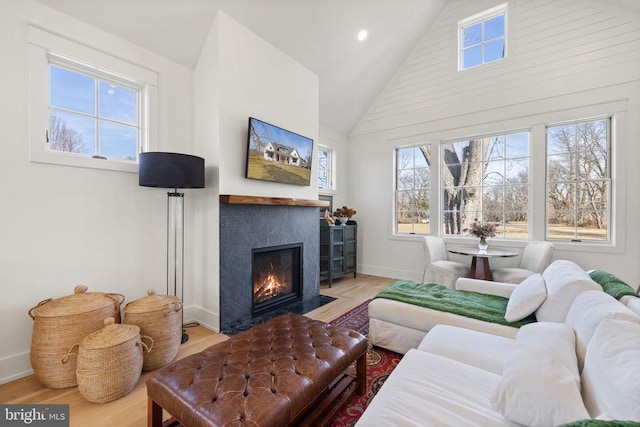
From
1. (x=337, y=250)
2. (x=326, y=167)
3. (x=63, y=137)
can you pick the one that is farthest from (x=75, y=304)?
(x=326, y=167)

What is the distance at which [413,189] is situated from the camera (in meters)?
5.00

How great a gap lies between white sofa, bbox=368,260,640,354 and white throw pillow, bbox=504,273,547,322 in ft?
0.11

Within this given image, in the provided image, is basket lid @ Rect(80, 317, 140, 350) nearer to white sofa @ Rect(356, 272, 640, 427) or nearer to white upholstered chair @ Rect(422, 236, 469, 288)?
white sofa @ Rect(356, 272, 640, 427)

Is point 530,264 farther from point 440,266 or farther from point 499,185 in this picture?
point 499,185

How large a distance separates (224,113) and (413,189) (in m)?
3.51

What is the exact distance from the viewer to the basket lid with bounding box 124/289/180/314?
2.17 metres

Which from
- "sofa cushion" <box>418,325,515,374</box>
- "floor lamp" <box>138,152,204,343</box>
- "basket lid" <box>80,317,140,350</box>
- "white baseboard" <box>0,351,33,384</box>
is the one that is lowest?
"white baseboard" <box>0,351,33,384</box>

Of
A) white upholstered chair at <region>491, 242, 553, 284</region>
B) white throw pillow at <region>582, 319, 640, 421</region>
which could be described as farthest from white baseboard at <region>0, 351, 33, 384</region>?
white upholstered chair at <region>491, 242, 553, 284</region>

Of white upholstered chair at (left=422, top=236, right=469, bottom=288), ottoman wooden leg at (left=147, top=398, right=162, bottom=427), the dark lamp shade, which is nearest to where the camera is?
ottoman wooden leg at (left=147, top=398, right=162, bottom=427)

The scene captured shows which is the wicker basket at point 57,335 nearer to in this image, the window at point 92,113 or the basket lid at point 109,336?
the basket lid at point 109,336

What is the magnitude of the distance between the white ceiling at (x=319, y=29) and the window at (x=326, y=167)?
467mm

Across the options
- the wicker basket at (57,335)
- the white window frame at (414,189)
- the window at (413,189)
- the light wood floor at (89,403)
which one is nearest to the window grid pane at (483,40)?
the white window frame at (414,189)

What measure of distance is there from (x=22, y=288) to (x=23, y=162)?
3.09 ft

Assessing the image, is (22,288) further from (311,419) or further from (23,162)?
(311,419)
